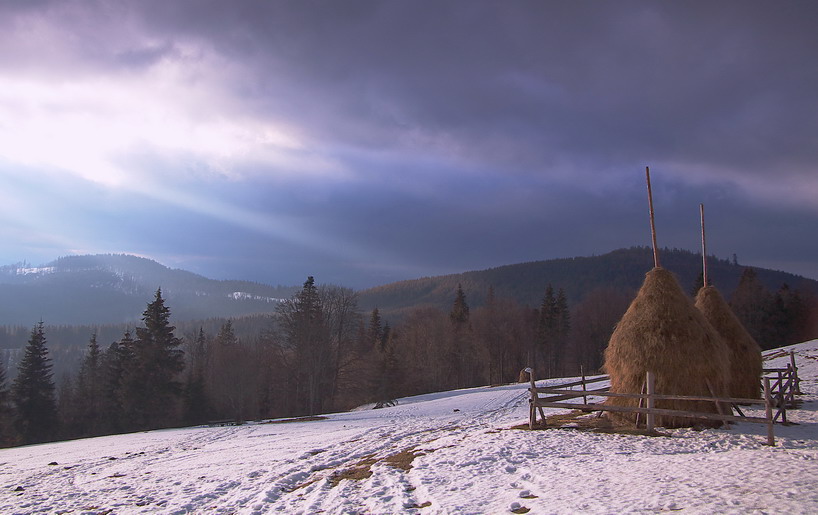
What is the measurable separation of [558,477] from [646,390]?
23.6 feet

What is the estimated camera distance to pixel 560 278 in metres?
193

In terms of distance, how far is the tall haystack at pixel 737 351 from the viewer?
19.4 metres

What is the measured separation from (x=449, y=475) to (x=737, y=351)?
15171 millimetres

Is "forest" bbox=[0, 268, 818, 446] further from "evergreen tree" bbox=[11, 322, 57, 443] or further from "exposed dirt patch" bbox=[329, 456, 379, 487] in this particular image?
"exposed dirt patch" bbox=[329, 456, 379, 487]

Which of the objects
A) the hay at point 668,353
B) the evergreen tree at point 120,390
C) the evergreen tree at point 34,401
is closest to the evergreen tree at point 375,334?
A: the evergreen tree at point 120,390

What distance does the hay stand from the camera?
15766 mm

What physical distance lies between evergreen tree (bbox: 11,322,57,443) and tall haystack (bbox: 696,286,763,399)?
178 ft

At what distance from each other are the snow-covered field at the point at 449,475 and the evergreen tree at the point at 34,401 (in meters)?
35.6

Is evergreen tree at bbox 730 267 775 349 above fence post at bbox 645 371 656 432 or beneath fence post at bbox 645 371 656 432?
above

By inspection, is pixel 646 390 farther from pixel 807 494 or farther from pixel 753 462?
pixel 807 494

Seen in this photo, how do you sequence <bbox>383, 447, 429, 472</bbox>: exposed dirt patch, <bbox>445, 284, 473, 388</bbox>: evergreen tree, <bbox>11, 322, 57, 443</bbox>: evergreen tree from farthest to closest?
<bbox>445, 284, 473, 388</bbox>: evergreen tree → <bbox>11, 322, 57, 443</bbox>: evergreen tree → <bbox>383, 447, 429, 472</bbox>: exposed dirt patch

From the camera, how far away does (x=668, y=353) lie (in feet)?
52.4

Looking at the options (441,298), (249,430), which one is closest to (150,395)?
(249,430)

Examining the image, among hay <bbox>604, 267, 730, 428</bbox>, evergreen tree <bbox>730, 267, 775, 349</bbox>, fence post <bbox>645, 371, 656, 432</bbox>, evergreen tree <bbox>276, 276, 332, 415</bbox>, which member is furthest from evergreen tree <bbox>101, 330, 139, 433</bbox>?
evergreen tree <bbox>730, 267, 775, 349</bbox>
